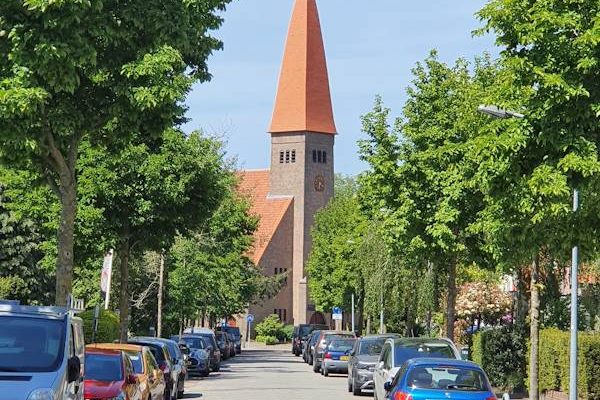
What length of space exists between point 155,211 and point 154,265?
61.1 feet

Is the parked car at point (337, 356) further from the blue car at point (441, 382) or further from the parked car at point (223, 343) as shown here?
the blue car at point (441, 382)

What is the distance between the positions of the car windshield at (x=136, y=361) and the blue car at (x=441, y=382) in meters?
5.49

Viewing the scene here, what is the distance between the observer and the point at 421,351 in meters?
24.7

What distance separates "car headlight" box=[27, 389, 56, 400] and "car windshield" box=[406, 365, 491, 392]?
21.0 feet

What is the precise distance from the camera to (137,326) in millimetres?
58781

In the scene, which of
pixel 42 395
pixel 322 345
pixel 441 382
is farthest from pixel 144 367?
pixel 322 345

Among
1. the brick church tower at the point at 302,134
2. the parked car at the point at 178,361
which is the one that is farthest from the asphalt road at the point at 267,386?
the brick church tower at the point at 302,134

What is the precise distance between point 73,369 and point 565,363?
15689 mm

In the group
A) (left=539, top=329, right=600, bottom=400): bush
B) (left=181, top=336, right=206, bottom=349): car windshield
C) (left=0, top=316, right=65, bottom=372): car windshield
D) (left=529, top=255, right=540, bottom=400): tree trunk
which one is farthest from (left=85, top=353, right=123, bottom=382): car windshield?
(left=181, top=336, right=206, bottom=349): car windshield

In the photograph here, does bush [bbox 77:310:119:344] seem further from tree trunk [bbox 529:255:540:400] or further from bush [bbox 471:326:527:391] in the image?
tree trunk [bbox 529:255:540:400]

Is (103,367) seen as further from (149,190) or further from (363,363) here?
(149,190)

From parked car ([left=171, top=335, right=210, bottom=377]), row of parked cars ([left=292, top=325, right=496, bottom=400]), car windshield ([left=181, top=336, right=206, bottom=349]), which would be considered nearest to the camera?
row of parked cars ([left=292, top=325, right=496, bottom=400])

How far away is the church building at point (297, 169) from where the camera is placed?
118500 millimetres

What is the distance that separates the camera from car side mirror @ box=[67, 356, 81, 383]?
43.8ft
